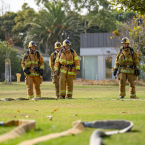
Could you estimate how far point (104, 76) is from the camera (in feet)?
145

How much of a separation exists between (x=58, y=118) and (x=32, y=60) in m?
7.04

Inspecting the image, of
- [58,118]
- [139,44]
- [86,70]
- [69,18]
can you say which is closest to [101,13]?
[69,18]

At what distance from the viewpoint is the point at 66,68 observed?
14008mm

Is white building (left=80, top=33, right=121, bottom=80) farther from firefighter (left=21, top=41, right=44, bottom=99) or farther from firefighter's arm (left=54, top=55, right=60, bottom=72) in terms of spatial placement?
firefighter's arm (left=54, top=55, right=60, bottom=72)

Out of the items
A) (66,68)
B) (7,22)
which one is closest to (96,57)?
(7,22)

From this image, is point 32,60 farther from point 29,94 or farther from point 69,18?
point 69,18

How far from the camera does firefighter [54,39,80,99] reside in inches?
549

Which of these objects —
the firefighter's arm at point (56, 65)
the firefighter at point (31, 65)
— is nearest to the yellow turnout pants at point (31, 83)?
the firefighter at point (31, 65)

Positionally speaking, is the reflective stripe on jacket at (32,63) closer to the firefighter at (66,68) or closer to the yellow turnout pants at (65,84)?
A: the firefighter at (66,68)

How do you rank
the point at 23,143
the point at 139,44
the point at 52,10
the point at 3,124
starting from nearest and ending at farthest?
1. the point at 23,143
2. the point at 3,124
3. the point at 139,44
4. the point at 52,10

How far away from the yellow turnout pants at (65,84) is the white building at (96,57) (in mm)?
28446

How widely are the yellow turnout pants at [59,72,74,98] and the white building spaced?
28446 mm

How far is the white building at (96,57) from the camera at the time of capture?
1687 inches

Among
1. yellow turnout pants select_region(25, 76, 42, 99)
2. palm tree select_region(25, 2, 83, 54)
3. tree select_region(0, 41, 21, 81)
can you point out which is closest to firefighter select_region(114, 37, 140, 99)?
yellow turnout pants select_region(25, 76, 42, 99)
